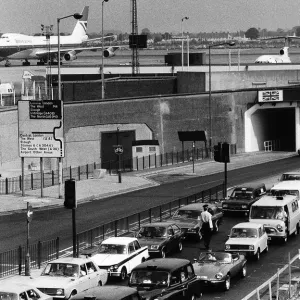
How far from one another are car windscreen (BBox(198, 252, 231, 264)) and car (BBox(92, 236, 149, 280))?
266cm

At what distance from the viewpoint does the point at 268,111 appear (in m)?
90.0

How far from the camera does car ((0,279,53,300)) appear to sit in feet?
83.1

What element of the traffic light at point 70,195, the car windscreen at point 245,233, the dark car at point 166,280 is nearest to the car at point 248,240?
the car windscreen at point 245,233

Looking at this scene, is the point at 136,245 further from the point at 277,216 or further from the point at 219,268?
the point at 277,216

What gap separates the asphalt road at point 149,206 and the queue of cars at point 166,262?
0.47 meters

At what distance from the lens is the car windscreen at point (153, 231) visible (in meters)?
36.4

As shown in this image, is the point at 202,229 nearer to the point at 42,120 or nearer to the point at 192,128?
the point at 42,120

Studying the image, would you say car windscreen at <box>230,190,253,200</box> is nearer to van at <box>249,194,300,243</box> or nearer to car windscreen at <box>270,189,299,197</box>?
car windscreen at <box>270,189,299,197</box>

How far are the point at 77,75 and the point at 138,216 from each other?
74964 millimetres

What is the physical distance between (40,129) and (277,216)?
64.8ft

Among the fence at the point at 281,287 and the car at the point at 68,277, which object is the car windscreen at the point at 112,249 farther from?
the fence at the point at 281,287

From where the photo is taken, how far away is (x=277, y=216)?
130 feet

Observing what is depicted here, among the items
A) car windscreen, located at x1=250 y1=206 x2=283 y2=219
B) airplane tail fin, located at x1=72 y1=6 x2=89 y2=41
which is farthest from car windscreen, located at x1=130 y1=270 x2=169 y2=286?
airplane tail fin, located at x1=72 y1=6 x2=89 y2=41

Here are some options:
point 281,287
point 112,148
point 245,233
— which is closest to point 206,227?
point 245,233
